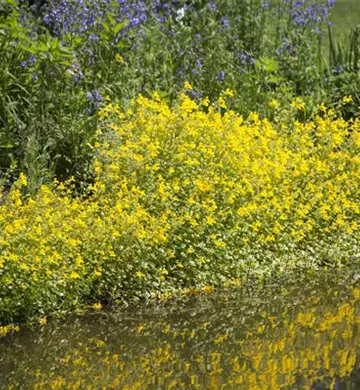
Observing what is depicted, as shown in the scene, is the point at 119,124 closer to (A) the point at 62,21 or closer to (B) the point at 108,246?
(A) the point at 62,21

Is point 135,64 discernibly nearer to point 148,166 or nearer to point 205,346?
point 148,166

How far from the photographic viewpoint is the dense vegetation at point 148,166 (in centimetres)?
718

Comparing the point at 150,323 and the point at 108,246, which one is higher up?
the point at 108,246

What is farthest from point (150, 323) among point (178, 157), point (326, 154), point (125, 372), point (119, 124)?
point (326, 154)

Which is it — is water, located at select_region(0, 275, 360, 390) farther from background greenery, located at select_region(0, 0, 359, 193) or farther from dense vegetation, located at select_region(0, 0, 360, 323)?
background greenery, located at select_region(0, 0, 359, 193)

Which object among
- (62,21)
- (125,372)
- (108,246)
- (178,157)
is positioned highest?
(62,21)

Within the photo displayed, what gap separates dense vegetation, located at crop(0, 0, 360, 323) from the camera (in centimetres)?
718

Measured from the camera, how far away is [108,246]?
7141mm

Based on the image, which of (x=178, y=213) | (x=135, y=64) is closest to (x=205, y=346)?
(x=178, y=213)

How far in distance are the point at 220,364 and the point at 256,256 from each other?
212 centimetres

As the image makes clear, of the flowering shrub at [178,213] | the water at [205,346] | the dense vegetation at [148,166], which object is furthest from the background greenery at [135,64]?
the water at [205,346]

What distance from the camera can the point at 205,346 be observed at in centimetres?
644

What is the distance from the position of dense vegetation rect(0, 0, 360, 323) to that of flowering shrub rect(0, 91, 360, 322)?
0.05 feet

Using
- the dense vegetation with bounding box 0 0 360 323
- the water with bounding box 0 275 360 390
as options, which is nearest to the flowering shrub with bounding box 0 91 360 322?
the dense vegetation with bounding box 0 0 360 323
